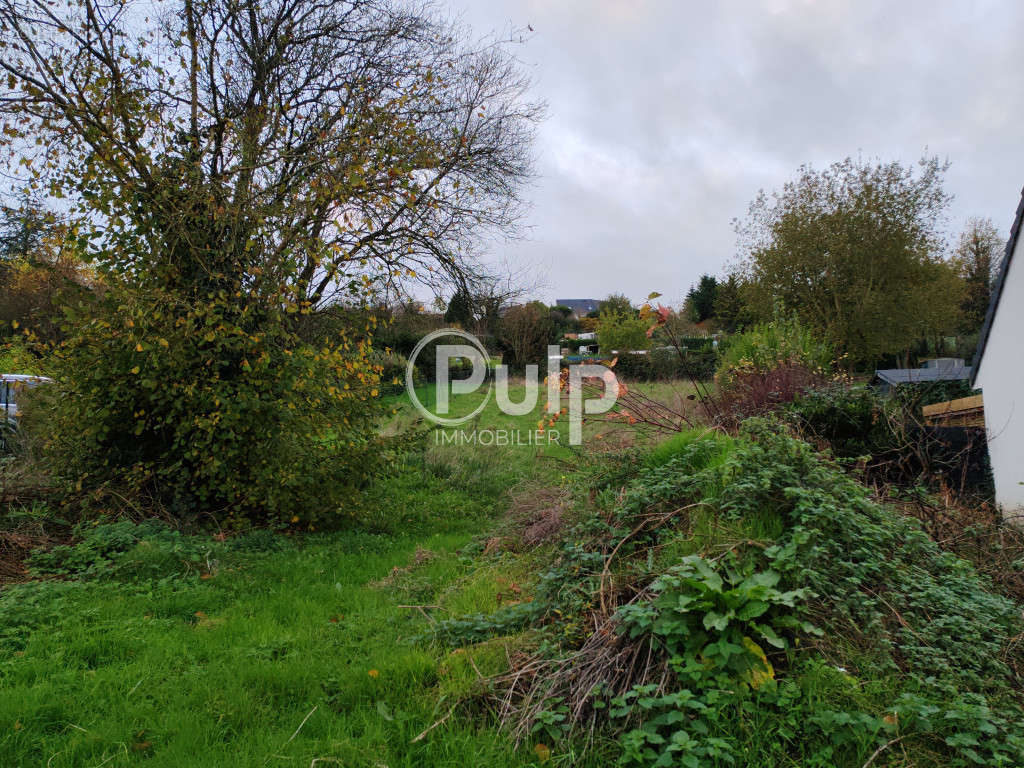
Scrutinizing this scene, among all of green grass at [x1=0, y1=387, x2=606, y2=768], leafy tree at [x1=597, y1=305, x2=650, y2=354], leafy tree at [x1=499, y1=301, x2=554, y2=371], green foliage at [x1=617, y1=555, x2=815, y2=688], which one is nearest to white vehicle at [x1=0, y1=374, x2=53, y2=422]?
green grass at [x1=0, y1=387, x2=606, y2=768]

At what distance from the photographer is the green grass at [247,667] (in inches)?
92.3

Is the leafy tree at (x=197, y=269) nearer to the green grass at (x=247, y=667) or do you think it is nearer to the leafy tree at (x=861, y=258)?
the green grass at (x=247, y=667)

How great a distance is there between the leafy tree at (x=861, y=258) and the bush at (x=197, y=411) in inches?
737

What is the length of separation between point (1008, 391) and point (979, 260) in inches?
1413

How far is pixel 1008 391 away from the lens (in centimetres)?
576

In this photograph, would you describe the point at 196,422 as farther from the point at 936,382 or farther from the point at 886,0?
the point at 936,382

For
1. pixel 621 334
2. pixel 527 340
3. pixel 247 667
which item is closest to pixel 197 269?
pixel 247 667

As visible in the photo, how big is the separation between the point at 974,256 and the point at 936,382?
32.5 m

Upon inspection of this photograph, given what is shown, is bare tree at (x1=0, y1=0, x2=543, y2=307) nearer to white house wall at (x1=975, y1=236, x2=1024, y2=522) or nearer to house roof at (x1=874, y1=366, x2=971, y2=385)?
white house wall at (x1=975, y1=236, x2=1024, y2=522)

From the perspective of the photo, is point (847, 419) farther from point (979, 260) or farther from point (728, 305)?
point (979, 260)

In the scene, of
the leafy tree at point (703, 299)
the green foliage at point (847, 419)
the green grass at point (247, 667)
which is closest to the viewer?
the green grass at point (247, 667)

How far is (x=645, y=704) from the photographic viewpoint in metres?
2.23

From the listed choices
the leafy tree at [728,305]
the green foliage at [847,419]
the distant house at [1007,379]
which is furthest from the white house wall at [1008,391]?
the leafy tree at [728,305]

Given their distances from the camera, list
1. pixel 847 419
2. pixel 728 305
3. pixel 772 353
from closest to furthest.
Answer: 1. pixel 847 419
2. pixel 772 353
3. pixel 728 305
